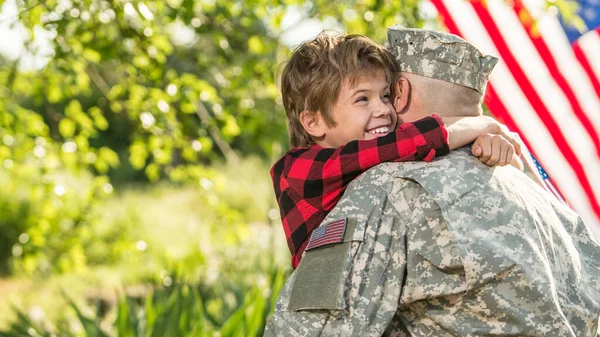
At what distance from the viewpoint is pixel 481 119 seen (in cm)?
215

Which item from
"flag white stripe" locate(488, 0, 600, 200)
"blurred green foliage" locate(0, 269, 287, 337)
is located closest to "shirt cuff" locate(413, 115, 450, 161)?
"blurred green foliage" locate(0, 269, 287, 337)

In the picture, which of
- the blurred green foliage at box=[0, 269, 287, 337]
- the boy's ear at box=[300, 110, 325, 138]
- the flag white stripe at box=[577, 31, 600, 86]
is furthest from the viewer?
the flag white stripe at box=[577, 31, 600, 86]

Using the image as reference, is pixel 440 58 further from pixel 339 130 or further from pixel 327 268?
pixel 327 268

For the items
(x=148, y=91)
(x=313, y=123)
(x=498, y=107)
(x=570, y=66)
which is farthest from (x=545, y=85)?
(x=313, y=123)

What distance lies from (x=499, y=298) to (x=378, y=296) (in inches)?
10.5

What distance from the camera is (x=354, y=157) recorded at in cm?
208

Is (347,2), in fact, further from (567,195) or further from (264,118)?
(567,195)

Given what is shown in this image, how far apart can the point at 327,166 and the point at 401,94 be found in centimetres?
30

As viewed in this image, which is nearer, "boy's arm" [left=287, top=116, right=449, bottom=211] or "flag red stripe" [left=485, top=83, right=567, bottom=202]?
"boy's arm" [left=287, top=116, right=449, bottom=211]

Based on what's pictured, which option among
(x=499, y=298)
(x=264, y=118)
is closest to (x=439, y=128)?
(x=499, y=298)

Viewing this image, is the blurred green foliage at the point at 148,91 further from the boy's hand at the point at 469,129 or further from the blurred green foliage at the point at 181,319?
the boy's hand at the point at 469,129

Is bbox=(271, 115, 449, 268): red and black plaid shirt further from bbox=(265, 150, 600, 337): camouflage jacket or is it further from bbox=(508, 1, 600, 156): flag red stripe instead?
bbox=(508, 1, 600, 156): flag red stripe

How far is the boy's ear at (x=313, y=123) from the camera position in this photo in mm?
2357

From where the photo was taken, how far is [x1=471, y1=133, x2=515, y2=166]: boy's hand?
202 cm
